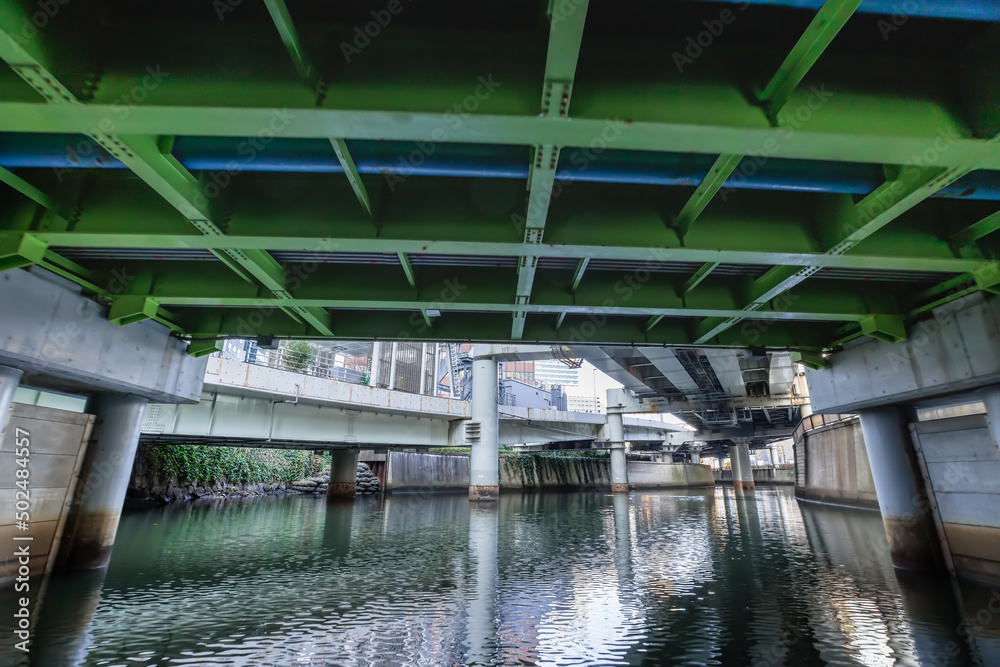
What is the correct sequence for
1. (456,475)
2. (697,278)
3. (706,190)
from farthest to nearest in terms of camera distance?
(456,475), (697,278), (706,190)

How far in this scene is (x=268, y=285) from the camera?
7.67m

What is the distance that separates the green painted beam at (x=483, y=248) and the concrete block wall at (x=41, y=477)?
4.34 metres

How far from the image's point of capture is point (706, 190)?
18.5 ft

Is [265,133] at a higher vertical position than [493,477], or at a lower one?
higher

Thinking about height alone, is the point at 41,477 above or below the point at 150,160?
below

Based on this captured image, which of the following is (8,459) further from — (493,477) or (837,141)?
(493,477)

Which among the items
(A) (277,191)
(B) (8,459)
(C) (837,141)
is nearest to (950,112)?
(C) (837,141)

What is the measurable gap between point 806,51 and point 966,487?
9.42 metres

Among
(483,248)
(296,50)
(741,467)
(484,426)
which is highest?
(296,50)

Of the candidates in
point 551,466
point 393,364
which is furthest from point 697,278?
point 393,364

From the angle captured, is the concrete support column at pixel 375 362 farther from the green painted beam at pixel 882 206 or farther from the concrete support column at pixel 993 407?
the concrete support column at pixel 993 407

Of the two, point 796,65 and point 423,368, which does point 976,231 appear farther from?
point 423,368

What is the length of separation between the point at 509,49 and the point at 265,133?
7.76 ft

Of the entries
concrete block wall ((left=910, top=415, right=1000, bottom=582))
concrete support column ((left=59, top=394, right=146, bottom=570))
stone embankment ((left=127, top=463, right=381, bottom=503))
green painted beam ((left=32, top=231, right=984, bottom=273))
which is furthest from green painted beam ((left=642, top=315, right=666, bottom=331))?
stone embankment ((left=127, top=463, right=381, bottom=503))
